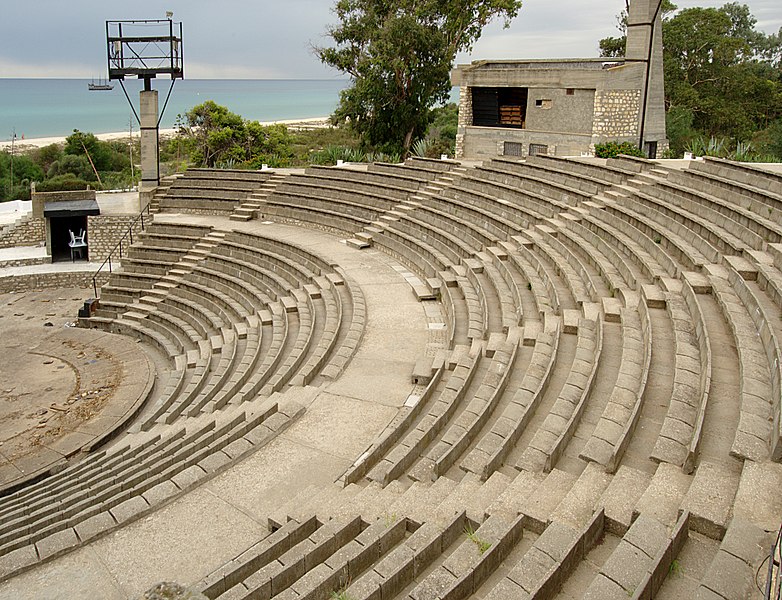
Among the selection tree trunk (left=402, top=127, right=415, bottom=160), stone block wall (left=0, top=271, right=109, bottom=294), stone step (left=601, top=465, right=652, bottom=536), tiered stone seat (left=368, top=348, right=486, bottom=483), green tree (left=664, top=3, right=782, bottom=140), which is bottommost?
stone block wall (left=0, top=271, right=109, bottom=294)

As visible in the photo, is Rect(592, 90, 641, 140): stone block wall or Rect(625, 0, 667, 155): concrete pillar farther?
Rect(592, 90, 641, 140): stone block wall

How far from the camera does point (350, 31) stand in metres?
31.3

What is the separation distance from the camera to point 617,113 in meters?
24.5

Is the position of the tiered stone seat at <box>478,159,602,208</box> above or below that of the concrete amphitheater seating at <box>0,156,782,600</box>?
above

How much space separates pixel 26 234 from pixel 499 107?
63.7 ft

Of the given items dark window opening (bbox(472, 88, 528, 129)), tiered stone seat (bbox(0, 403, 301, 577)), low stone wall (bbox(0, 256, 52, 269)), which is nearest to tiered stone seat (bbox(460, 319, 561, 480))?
tiered stone seat (bbox(0, 403, 301, 577))

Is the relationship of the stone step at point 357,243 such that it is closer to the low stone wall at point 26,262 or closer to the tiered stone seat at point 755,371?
the tiered stone seat at point 755,371

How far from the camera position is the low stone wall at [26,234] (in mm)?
23469

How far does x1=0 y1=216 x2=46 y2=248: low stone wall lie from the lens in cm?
2347

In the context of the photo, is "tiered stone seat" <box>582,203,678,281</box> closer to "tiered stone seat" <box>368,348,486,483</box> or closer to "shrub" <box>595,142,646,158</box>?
"tiered stone seat" <box>368,348,486,483</box>

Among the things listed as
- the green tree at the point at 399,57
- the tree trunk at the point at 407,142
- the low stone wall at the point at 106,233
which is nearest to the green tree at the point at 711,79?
the green tree at the point at 399,57

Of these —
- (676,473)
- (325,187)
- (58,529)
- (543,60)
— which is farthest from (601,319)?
(543,60)

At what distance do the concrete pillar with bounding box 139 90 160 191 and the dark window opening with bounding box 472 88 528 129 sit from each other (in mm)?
13284

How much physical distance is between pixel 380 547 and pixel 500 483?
1.30 meters
